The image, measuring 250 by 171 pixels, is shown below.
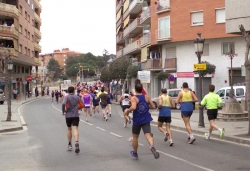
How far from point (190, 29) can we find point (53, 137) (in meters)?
26.8

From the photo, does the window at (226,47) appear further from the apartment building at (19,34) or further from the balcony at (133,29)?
the apartment building at (19,34)

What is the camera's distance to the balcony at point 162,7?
3956cm

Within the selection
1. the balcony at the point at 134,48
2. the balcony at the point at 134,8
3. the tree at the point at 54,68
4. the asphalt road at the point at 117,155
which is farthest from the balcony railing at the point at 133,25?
the tree at the point at 54,68

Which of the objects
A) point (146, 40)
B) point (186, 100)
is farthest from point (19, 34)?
point (186, 100)

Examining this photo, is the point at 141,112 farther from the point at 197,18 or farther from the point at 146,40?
the point at 146,40

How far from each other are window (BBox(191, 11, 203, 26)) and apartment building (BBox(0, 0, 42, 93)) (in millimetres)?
20639

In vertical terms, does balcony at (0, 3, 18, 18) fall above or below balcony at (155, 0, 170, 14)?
above

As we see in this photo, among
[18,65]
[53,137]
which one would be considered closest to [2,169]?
[53,137]

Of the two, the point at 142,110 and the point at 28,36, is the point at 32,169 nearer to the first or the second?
the point at 142,110

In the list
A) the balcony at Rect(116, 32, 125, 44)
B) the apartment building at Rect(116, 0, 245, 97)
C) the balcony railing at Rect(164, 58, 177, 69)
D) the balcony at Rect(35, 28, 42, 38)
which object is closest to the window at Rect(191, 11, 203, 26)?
the apartment building at Rect(116, 0, 245, 97)

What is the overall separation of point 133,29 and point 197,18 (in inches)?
651

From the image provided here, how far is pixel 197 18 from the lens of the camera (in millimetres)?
37219

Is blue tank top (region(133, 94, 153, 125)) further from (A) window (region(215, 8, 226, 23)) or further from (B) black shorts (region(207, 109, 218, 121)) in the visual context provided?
(A) window (region(215, 8, 226, 23))

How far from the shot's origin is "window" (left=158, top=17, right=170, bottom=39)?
39.5 meters
